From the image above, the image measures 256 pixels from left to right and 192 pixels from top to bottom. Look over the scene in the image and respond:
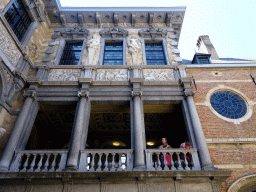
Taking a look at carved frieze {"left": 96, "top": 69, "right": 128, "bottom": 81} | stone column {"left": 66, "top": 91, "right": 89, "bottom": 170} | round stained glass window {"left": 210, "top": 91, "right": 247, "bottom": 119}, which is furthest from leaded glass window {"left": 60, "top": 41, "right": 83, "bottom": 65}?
round stained glass window {"left": 210, "top": 91, "right": 247, "bottom": 119}

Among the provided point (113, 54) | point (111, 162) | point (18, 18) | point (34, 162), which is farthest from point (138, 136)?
point (18, 18)

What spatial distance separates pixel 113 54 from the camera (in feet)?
31.0

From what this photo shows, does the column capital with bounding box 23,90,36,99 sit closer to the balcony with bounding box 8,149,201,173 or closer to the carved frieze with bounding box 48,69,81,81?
the carved frieze with bounding box 48,69,81,81

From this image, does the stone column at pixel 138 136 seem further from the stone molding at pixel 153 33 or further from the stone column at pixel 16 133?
the stone molding at pixel 153 33

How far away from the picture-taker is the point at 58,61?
8.84 metres

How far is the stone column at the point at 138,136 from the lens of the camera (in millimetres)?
5330

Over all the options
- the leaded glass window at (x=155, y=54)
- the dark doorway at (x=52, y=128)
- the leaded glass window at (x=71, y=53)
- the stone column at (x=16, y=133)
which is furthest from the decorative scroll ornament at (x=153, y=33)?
the stone column at (x=16, y=133)

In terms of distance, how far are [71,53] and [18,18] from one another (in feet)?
9.16

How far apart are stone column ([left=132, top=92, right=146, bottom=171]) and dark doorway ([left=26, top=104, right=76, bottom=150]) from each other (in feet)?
9.64

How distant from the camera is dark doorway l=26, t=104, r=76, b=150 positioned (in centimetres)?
819

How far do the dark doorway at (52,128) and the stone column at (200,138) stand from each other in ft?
16.4

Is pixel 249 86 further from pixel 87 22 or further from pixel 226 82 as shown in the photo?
pixel 87 22

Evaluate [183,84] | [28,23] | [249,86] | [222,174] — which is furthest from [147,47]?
[222,174]

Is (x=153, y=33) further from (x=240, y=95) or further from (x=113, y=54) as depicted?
(x=240, y=95)
